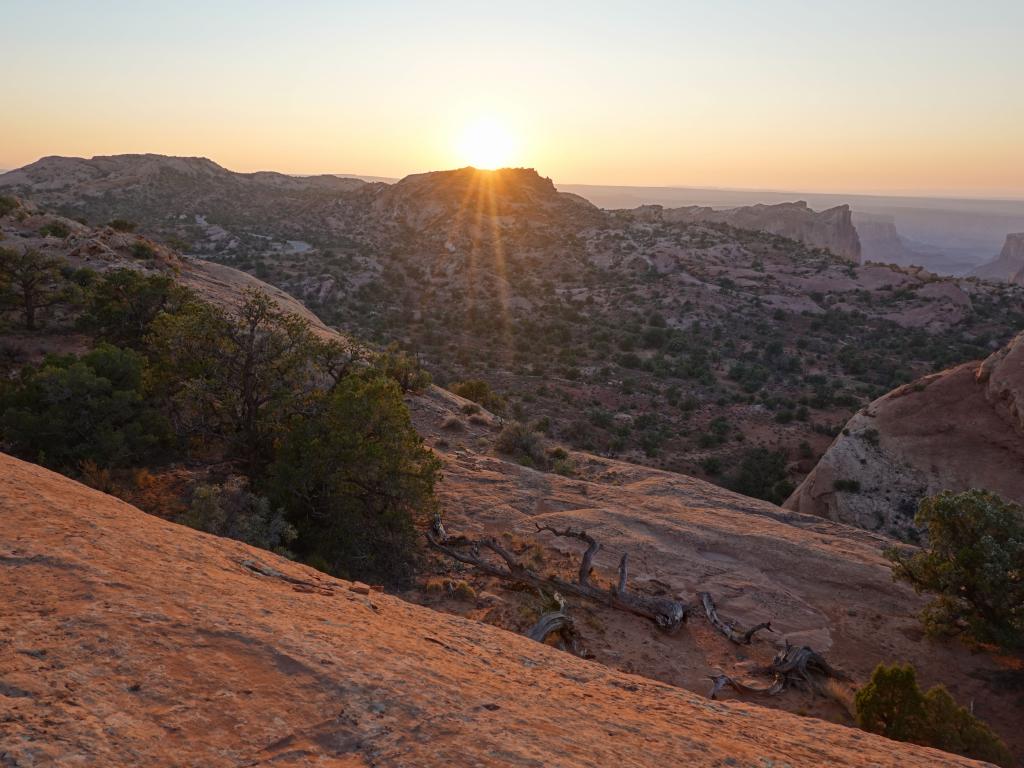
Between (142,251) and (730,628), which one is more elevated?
(142,251)

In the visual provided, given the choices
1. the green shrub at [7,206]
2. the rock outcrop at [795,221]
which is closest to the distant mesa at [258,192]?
the rock outcrop at [795,221]

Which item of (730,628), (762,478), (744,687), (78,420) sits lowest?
(762,478)

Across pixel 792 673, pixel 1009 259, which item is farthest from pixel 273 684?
pixel 1009 259

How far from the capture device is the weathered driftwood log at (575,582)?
32.9 feet

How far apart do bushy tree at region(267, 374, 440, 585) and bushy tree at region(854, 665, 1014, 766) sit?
6.77m

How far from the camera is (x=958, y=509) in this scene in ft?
34.2

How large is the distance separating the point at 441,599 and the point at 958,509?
29.4 ft

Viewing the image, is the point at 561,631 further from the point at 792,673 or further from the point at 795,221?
the point at 795,221

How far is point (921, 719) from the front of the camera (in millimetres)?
7094

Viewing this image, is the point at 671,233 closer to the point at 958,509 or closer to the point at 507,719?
the point at 958,509

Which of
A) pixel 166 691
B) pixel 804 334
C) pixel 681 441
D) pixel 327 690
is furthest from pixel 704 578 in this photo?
pixel 804 334

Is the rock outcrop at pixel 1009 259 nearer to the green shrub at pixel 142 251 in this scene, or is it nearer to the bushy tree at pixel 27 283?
the green shrub at pixel 142 251

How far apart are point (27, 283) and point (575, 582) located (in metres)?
19.0

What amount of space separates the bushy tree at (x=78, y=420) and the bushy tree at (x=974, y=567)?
14.4 metres
